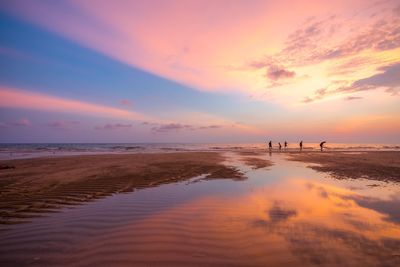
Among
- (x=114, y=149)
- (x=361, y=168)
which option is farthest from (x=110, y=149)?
(x=361, y=168)

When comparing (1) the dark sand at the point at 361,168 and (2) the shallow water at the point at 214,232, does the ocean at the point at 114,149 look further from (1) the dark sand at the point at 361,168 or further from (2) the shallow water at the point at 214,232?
(1) the dark sand at the point at 361,168

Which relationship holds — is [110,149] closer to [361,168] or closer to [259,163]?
[259,163]

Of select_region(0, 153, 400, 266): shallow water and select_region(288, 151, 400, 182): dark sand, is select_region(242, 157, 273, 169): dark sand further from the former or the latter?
select_region(0, 153, 400, 266): shallow water

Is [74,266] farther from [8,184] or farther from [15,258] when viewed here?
[8,184]

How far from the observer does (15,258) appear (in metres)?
5.18

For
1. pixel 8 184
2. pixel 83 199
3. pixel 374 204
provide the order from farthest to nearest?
1. pixel 8 184
2. pixel 83 199
3. pixel 374 204

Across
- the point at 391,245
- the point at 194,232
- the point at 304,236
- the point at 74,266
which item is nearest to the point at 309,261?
the point at 304,236

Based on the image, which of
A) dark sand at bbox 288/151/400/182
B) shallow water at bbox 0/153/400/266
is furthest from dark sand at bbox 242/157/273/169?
shallow water at bbox 0/153/400/266

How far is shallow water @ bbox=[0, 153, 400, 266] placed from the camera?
5.11 m

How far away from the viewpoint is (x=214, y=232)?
6535 mm

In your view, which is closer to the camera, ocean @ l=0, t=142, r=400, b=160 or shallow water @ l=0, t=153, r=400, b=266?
shallow water @ l=0, t=153, r=400, b=266

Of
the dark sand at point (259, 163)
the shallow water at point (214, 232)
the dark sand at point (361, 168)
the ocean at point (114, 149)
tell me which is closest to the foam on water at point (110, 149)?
the ocean at point (114, 149)

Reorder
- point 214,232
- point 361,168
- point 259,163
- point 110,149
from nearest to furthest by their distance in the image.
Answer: point 214,232 → point 361,168 → point 259,163 → point 110,149

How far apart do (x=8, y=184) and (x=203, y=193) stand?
10021 millimetres
